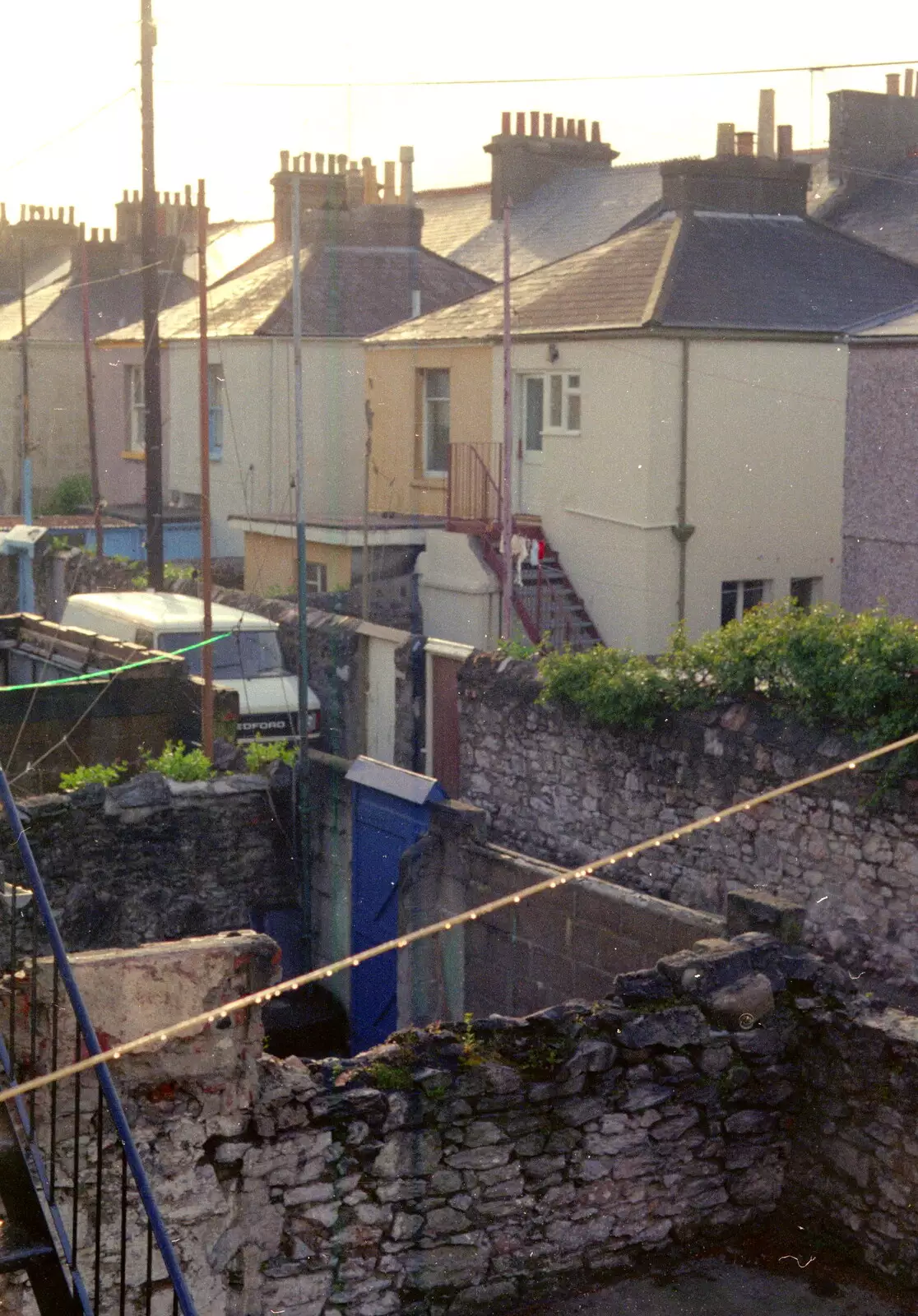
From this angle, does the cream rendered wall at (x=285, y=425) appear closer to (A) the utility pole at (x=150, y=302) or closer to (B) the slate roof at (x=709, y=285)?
(A) the utility pole at (x=150, y=302)

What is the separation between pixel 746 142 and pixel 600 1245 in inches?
790

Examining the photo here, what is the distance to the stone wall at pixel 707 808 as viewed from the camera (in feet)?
37.3

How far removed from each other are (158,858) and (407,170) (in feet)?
66.5

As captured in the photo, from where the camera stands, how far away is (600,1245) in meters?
8.23

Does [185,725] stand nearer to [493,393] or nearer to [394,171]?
[493,393]

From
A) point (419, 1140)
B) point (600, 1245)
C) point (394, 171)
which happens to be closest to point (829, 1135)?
point (600, 1245)

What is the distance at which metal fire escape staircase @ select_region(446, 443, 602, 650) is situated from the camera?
2164 cm

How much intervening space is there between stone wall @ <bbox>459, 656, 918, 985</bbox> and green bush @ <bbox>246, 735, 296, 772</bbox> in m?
1.88

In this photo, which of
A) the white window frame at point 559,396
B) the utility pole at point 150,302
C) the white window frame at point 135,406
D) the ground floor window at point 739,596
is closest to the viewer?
the ground floor window at point 739,596

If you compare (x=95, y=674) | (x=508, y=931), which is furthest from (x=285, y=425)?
(x=508, y=931)

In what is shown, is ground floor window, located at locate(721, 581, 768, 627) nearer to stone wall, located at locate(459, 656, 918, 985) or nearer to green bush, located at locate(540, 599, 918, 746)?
stone wall, located at locate(459, 656, 918, 985)

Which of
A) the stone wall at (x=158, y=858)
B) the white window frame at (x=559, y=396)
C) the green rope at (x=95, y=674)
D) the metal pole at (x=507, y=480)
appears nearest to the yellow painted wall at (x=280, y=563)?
the white window frame at (x=559, y=396)

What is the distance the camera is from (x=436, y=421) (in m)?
25.5

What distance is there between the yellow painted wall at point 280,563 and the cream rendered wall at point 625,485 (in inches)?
132
